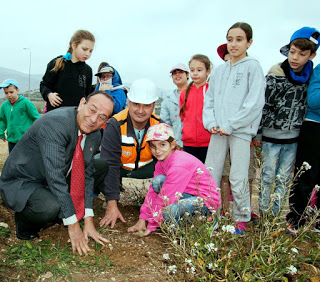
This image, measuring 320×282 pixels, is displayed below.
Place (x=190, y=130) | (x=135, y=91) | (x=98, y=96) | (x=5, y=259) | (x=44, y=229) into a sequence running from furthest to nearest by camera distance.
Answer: (x=190, y=130), (x=135, y=91), (x=44, y=229), (x=98, y=96), (x=5, y=259)

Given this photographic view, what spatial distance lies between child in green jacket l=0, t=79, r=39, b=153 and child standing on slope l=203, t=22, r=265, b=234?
156 inches

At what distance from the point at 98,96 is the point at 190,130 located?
160 centimetres

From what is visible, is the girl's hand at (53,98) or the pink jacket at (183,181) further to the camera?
the girl's hand at (53,98)

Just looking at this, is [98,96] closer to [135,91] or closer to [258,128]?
[135,91]

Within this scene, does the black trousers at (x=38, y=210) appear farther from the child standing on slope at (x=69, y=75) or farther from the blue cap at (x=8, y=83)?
the blue cap at (x=8, y=83)

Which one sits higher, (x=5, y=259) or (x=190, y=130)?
(x=190, y=130)

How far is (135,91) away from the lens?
11.0 ft

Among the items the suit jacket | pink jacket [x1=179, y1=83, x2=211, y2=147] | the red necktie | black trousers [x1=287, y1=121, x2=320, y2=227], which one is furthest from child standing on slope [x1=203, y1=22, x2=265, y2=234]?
the suit jacket

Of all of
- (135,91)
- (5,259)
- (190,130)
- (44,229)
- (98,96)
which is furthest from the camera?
(190,130)

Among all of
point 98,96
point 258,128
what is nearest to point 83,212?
point 98,96

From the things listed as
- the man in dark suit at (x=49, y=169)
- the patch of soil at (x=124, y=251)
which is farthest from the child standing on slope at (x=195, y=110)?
the man in dark suit at (x=49, y=169)

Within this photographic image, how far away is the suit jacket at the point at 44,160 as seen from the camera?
2568mm

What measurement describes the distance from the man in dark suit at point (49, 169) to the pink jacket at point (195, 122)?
4.88 ft

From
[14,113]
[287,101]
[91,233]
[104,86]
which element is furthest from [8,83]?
[287,101]
